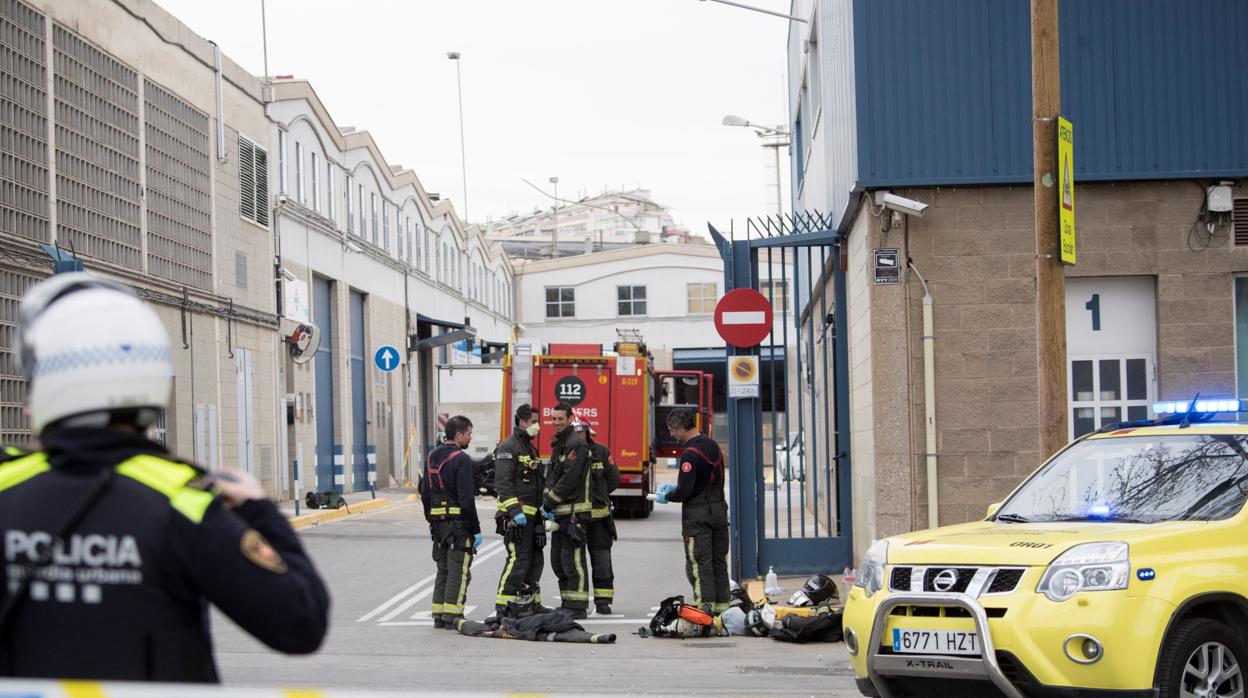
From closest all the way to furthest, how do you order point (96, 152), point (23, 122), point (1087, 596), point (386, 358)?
point (1087, 596) < point (23, 122) < point (96, 152) < point (386, 358)

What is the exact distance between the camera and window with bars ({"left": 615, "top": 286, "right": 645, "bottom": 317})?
63506 millimetres

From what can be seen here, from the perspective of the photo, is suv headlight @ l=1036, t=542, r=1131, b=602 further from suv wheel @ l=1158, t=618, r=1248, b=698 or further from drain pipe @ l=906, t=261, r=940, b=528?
drain pipe @ l=906, t=261, r=940, b=528

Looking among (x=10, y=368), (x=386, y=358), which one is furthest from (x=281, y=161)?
(x=10, y=368)

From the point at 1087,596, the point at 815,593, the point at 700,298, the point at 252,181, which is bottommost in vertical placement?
the point at 815,593

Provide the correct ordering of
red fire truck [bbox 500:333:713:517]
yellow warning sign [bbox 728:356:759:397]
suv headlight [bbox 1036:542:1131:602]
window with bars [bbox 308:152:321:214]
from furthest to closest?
window with bars [bbox 308:152:321:214]
red fire truck [bbox 500:333:713:517]
yellow warning sign [bbox 728:356:759:397]
suv headlight [bbox 1036:542:1131:602]

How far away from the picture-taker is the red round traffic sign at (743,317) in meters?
14.7

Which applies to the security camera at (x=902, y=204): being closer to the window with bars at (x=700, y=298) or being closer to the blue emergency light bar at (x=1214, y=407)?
the blue emergency light bar at (x=1214, y=407)

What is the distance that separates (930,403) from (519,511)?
152 inches

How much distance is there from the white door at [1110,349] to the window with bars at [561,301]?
51080 mm

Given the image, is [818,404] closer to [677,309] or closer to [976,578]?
[976,578]

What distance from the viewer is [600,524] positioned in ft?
45.8

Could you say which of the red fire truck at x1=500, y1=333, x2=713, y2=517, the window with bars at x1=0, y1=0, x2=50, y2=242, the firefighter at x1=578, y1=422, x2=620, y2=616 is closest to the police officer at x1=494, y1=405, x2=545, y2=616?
the firefighter at x1=578, y1=422, x2=620, y2=616

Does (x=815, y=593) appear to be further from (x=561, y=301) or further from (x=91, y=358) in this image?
(x=561, y=301)

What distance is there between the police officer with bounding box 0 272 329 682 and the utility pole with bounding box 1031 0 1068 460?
8399 millimetres
